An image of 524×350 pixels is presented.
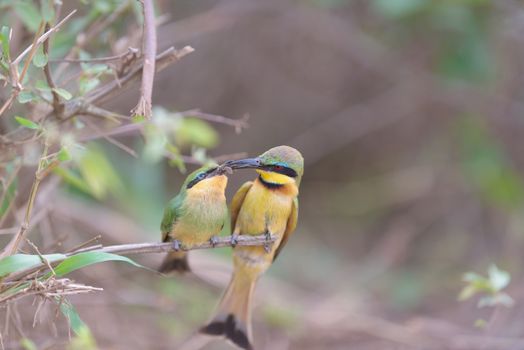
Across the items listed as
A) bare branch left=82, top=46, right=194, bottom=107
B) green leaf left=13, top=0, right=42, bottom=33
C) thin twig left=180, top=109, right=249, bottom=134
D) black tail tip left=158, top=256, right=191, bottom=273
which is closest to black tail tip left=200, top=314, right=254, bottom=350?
black tail tip left=158, top=256, right=191, bottom=273

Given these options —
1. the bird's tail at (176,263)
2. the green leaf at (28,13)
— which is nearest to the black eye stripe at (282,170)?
the bird's tail at (176,263)

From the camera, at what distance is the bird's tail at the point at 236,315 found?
9.56 ft

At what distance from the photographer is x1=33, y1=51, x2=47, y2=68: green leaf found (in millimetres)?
1924

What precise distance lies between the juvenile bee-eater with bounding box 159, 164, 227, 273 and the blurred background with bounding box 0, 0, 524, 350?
1.32 meters

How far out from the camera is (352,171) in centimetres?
627

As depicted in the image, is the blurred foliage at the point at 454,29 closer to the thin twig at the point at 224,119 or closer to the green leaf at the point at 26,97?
the thin twig at the point at 224,119

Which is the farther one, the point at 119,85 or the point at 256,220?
the point at 256,220

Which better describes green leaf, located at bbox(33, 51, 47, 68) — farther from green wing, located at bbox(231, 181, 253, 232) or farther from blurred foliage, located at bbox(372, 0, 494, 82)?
blurred foliage, located at bbox(372, 0, 494, 82)

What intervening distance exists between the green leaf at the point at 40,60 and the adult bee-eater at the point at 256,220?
31.0 inches

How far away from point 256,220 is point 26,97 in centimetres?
99

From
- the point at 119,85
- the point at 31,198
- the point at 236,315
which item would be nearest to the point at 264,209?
the point at 236,315

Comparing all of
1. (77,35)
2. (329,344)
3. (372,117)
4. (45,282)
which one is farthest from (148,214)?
(45,282)

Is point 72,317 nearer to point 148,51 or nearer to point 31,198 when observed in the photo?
point 31,198

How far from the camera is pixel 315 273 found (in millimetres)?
5559
